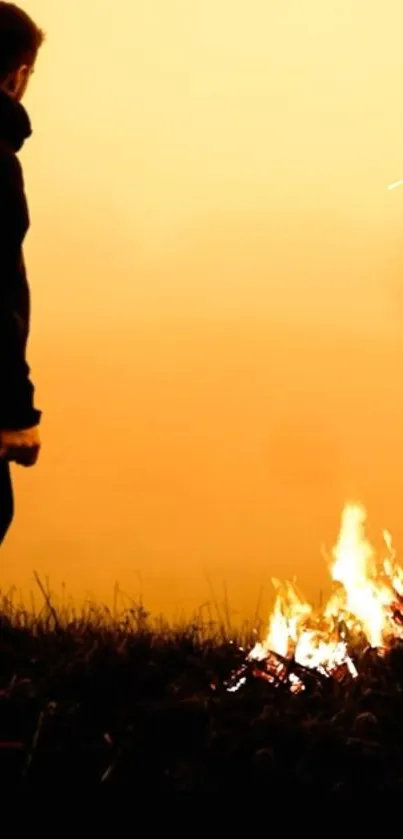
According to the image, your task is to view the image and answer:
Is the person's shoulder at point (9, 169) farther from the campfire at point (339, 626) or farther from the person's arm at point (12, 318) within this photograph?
the campfire at point (339, 626)

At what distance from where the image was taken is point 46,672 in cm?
464

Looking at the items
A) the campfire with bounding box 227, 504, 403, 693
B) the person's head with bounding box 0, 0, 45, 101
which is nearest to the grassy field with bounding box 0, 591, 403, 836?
the campfire with bounding box 227, 504, 403, 693

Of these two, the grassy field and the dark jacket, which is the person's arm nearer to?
the dark jacket

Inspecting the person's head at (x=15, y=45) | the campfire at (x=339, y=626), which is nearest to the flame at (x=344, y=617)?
the campfire at (x=339, y=626)

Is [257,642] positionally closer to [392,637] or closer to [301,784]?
[392,637]

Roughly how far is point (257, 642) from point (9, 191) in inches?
67.4

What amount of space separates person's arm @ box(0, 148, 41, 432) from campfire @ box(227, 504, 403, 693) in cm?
107

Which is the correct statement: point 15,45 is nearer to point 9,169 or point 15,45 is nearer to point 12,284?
point 9,169

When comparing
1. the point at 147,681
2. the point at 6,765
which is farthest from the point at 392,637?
the point at 6,765

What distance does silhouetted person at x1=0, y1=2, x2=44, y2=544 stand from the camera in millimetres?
4262

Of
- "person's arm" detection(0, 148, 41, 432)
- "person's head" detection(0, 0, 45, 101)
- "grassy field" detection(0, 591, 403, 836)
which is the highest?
"person's head" detection(0, 0, 45, 101)

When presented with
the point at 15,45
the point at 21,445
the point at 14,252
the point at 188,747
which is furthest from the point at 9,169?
the point at 188,747

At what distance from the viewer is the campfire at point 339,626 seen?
4.81 meters

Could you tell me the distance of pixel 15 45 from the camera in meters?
4.35
